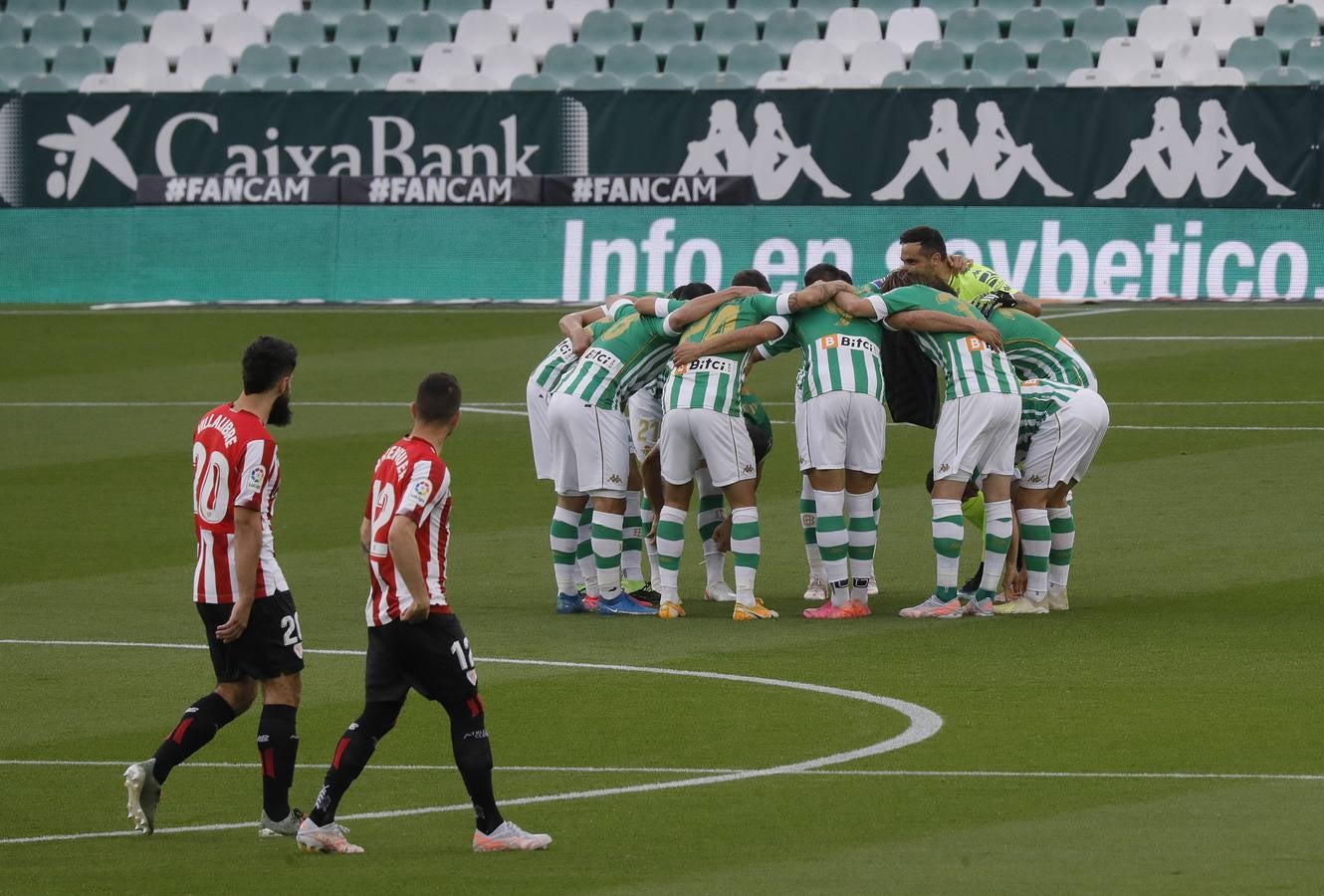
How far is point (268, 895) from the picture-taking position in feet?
22.5

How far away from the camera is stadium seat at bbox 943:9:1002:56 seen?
102 ft

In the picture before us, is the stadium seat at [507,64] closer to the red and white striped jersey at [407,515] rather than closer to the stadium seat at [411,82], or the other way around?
the stadium seat at [411,82]

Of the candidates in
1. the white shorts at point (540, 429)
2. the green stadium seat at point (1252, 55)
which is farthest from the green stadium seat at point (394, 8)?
the white shorts at point (540, 429)

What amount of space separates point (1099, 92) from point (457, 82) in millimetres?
9462

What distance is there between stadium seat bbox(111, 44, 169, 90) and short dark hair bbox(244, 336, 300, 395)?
26497mm

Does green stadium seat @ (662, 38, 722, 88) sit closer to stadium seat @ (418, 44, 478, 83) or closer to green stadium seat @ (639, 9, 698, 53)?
green stadium seat @ (639, 9, 698, 53)

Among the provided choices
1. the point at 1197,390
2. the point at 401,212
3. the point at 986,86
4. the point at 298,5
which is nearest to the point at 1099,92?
the point at 986,86

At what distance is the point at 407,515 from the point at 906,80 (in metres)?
22.9

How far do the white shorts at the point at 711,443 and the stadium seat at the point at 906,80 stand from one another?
57.1 feet

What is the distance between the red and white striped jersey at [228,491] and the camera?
7.91m

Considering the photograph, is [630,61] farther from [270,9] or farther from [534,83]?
[270,9]

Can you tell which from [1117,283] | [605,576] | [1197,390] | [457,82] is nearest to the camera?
[605,576]

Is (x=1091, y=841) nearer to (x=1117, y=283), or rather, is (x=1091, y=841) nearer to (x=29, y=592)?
(x=29, y=592)

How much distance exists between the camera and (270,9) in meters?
34.6
